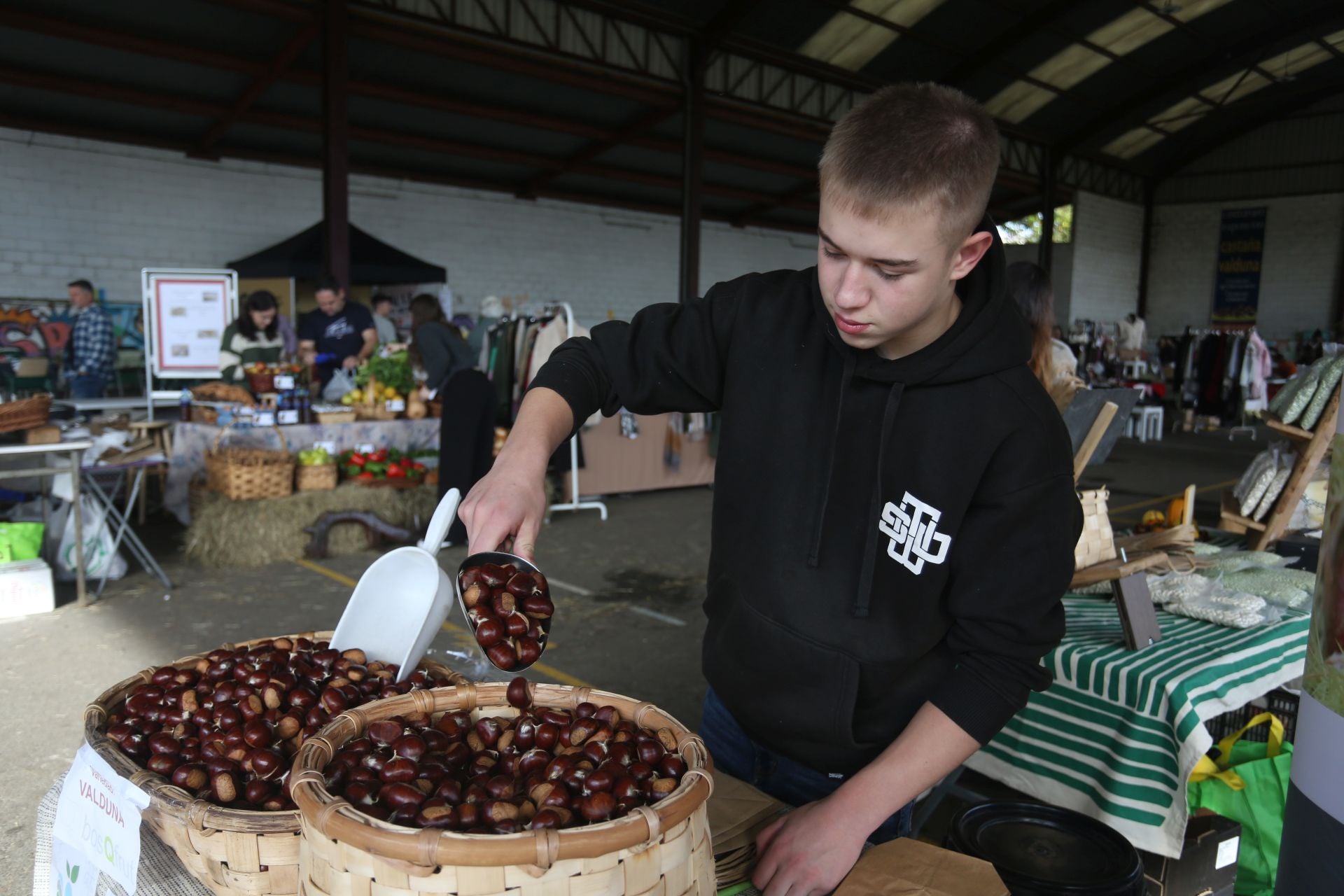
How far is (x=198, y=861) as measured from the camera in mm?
1119

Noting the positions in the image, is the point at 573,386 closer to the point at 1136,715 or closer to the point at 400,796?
the point at 400,796

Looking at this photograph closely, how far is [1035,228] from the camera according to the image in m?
20.2

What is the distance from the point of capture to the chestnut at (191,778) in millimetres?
1161

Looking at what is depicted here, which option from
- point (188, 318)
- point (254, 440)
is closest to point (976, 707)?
point (254, 440)

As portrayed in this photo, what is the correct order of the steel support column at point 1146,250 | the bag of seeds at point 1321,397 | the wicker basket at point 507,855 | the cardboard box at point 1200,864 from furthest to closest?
the steel support column at point 1146,250
the bag of seeds at point 1321,397
the cardboard box at point 1200,864
the wicker basket at point 507,855

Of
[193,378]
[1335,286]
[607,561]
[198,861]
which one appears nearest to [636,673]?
[607,561]

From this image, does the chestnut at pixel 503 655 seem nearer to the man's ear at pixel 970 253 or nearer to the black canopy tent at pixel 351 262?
the man's ear at pixel 970 253

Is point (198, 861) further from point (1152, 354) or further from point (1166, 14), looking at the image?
point (1152, 354)

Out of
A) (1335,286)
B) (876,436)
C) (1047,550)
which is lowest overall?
(1047,550)

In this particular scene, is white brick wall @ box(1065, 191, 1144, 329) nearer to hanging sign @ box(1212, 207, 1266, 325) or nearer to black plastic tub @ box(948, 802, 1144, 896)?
hanging sign @ box(1212, 207, 1266, 325)

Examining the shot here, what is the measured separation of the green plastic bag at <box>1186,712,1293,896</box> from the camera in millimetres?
2352

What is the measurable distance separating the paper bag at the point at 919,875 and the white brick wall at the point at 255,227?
1200 cm

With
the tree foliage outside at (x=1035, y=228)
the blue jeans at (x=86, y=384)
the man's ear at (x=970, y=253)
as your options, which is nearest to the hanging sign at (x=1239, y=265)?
the tree foliage outside at (x=1035, y=228)

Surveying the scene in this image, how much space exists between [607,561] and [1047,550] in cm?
487
